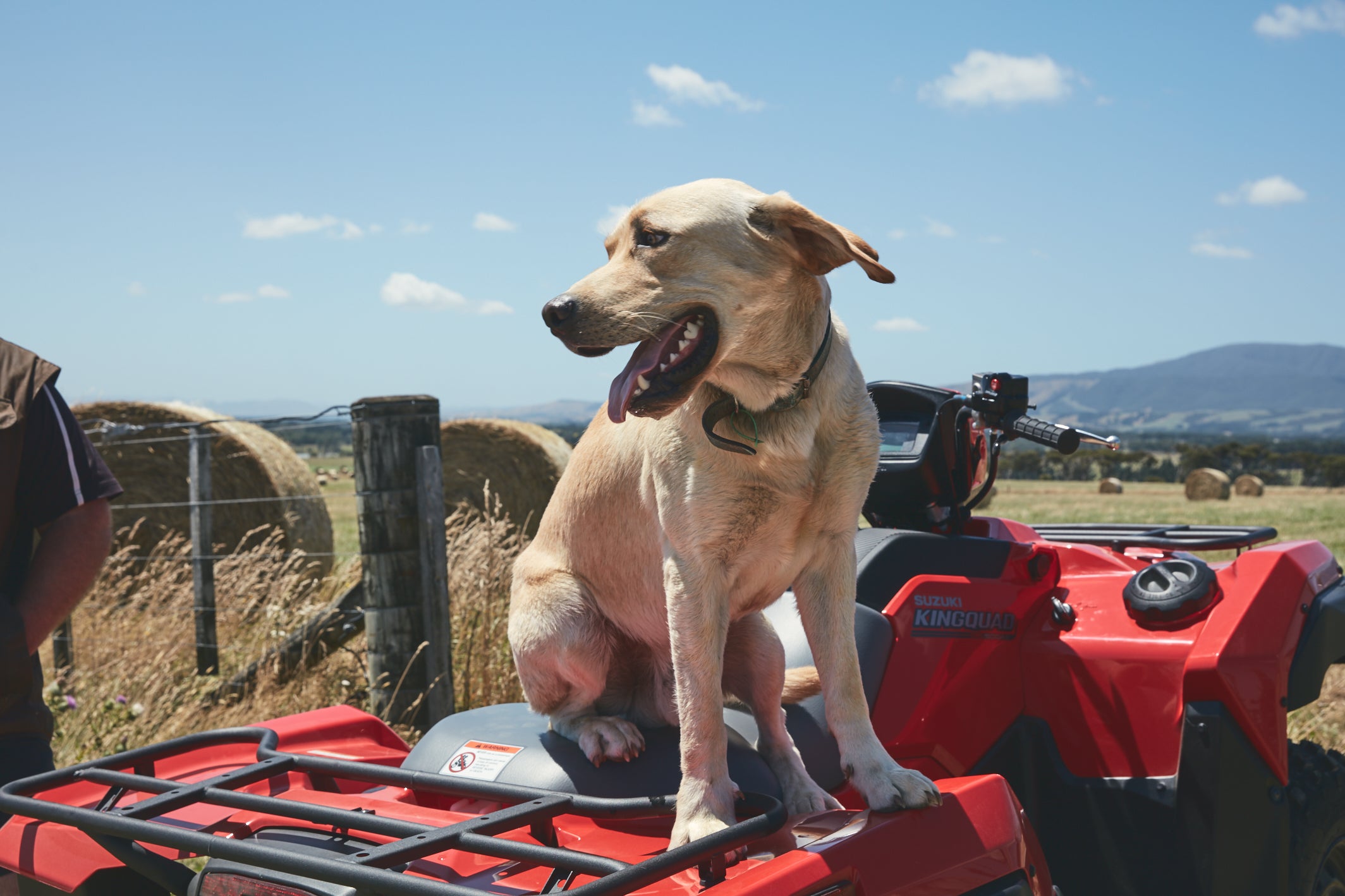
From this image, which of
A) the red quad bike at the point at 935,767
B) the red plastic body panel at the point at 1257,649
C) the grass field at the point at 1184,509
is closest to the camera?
the red quad bike at the point at 935,767

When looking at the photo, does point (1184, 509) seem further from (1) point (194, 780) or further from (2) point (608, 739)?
(1) point (194, 780)

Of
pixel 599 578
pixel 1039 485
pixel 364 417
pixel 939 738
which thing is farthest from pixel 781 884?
pixel 1039 485

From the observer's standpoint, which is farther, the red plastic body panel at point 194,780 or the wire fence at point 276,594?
the wire fence at point 276,594

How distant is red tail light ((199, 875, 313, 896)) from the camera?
59.5 inches

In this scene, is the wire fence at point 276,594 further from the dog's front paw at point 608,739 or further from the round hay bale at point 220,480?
the dog's front paw at point 608,739

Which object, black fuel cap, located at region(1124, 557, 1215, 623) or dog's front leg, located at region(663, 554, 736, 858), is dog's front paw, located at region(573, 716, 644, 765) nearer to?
dog's front leg, located at region(663, 554, 736, 858)

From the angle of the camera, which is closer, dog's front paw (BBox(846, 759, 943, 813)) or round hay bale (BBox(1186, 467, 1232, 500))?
dog's front paw (BBox(846, 759, 943, 813))

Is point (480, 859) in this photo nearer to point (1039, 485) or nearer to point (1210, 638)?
point (1210, 638)

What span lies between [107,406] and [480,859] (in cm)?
877

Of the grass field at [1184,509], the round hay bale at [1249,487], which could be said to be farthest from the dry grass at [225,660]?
the round hay bale at [1249,487]

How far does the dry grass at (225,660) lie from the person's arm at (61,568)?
6.45 ft

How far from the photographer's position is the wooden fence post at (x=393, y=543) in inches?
164

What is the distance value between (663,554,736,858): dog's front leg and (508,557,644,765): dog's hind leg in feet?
1.05

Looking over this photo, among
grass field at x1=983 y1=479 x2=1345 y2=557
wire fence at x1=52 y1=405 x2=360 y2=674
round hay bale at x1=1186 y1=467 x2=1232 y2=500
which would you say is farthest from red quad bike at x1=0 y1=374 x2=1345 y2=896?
round hay bale at x1=1186 y1=467 x2=1232 y2=500
